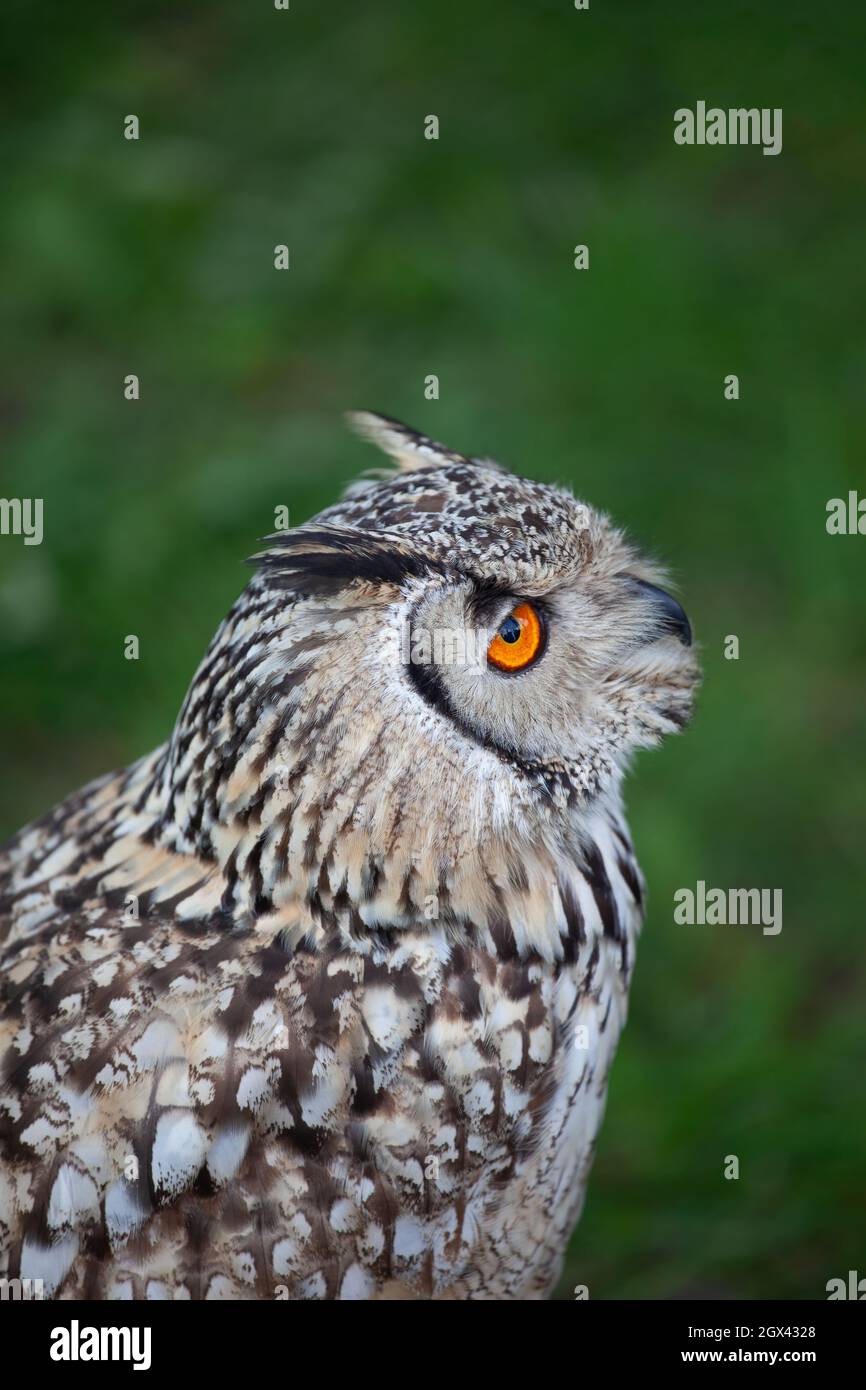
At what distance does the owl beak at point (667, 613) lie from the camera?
6.90 ft

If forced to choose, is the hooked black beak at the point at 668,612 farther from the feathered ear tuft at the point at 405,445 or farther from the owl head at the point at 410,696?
the feathered ear tuft at the point at 405,445

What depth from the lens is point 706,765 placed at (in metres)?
3.64

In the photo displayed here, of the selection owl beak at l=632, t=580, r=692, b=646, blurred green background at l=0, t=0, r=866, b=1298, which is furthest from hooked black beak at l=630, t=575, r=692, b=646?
blurred green background at l=0, t=0, r=866, b=1298

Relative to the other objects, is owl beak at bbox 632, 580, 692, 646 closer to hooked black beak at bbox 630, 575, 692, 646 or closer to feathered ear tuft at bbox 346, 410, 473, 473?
hooked black beak at bbox 630, 575, 692, 646

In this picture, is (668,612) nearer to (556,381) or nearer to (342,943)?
(342,943)

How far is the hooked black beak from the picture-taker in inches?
82.9

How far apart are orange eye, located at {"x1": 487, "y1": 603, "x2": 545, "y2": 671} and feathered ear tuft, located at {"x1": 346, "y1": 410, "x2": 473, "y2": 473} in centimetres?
31

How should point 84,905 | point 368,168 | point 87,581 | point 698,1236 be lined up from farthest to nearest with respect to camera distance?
point 368,168, point 87,581, point 698,1236, point 84,905

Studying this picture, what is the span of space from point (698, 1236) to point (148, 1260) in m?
1.39

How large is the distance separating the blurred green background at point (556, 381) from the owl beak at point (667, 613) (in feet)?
3.78

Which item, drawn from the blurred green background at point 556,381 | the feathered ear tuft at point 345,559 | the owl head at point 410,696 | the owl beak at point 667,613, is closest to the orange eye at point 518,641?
the owl head at point 410,696

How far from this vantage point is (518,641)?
6.20 ft
